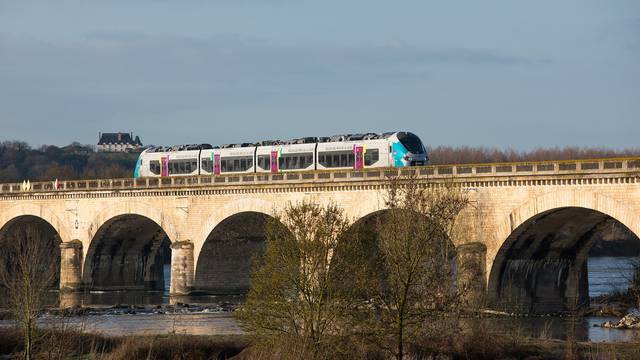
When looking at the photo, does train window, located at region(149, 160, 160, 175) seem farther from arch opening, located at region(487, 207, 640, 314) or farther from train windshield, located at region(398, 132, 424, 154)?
arch opening, located at region(487, 207, 640, 314)

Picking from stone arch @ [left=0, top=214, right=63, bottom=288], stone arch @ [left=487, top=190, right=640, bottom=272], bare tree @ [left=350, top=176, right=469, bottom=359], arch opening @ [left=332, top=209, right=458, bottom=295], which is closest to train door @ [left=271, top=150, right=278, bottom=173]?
stone arch @ [left=487, top=190, right=640, bottom=272]

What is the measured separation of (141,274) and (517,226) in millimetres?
40700

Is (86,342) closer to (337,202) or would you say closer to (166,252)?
(337,202)

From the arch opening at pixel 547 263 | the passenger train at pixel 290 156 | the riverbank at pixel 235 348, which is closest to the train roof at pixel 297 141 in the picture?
the passenger train at pixel 290 156

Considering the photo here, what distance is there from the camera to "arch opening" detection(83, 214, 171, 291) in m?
81.9

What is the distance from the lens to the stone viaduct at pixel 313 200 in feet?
174

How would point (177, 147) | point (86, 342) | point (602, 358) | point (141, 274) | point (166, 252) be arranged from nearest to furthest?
1. point (602, 358)
2. point (86, 342)
3. point (177, 147)
4. point (141, 274)
5. point (166, 252)

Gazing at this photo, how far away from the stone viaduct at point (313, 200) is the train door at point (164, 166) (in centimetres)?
269

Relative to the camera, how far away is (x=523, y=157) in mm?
188500

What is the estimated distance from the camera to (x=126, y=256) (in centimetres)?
8544

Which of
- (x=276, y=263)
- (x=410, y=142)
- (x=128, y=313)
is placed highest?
(x=410, y=142)

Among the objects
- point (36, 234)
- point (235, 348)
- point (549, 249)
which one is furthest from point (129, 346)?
point (36, 234)

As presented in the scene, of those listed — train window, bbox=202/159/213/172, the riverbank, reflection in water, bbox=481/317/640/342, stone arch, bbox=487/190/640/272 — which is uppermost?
train window, bbox=202/159/213/172

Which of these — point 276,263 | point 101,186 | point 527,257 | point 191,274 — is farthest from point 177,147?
point 276,263
